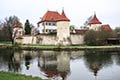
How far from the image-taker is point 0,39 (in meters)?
96.1

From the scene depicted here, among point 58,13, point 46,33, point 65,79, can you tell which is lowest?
point 65,79

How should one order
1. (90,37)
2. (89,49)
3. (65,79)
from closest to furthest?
1. (65,79)
2. (89,49)
3. (90,37)

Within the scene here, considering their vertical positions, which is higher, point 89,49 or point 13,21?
point 13,21

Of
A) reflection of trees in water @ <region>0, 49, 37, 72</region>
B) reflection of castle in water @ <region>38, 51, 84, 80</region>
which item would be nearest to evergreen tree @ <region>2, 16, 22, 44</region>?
reflection of trees in water @ <region>0, 49, 37, 72</region>

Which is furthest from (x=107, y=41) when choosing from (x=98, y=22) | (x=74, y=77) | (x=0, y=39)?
(x=74, y=77)

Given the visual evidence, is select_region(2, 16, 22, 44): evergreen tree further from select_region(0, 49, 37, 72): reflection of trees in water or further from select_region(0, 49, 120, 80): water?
select_region(0, 49, 120, 80): water

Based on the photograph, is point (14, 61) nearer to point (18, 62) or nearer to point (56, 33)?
point (18, 62)

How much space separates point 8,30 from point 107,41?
1065 inches

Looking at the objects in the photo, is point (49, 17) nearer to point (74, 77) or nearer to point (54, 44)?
point (54, 44)

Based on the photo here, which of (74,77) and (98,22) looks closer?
(74,77)

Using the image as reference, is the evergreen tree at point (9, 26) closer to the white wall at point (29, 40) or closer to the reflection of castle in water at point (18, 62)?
the white wall at point (29, 40)

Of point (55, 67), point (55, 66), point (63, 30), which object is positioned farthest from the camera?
point (63, 30)

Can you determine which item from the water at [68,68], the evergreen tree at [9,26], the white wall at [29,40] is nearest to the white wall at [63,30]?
A: the white wall at [29,40]

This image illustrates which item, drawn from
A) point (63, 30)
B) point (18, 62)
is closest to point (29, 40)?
point (63, 30)
